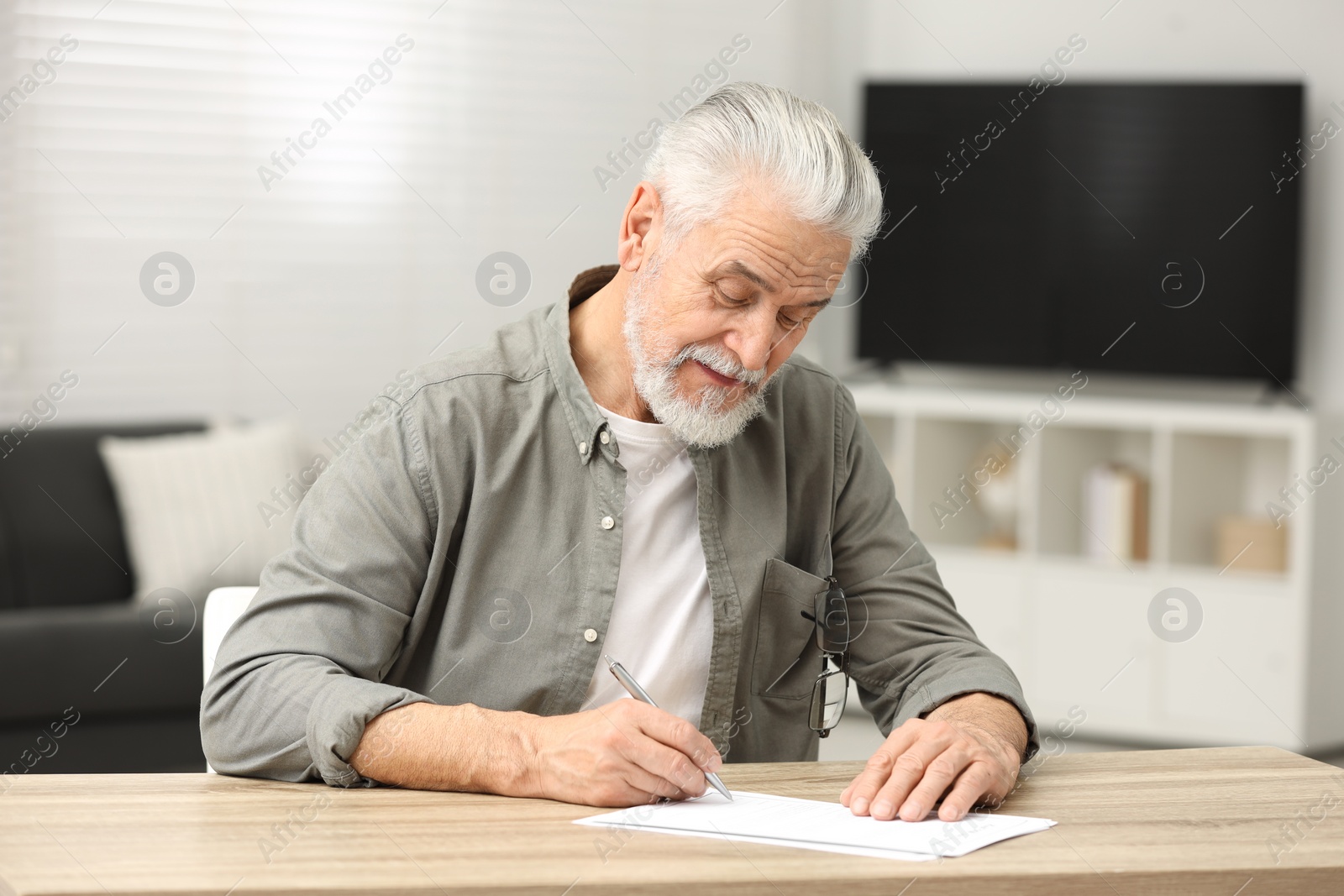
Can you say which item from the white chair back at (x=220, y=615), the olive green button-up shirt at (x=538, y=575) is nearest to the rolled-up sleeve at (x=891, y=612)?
the olive green button-up shirt at (x=538, y=575)

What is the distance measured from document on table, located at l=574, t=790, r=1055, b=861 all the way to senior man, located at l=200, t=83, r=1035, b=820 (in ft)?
0.08

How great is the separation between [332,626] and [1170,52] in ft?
13.5

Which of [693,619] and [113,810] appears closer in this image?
[113,810]

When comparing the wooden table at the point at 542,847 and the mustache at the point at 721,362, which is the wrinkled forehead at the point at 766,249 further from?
the wooden table at the point at 542,847

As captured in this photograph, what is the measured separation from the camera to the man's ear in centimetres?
159

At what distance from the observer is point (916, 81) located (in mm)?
4812

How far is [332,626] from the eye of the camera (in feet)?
4.53

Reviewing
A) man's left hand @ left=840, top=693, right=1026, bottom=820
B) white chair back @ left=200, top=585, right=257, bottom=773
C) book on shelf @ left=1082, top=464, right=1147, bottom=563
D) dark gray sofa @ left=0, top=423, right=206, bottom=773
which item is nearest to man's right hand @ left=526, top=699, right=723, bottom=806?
man's left hand @ left=840, top=693, right=1026, bottom=820

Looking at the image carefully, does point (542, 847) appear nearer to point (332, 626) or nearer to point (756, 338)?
point (332, 626)

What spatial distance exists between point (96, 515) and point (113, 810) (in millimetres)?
2938

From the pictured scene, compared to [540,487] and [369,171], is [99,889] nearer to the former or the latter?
[540,487]

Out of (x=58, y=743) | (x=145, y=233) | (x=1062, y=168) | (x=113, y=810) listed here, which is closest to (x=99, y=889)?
(x=113, y=810)

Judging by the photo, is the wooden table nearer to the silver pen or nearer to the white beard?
the silver pen

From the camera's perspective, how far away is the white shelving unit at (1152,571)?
4.15 metres
